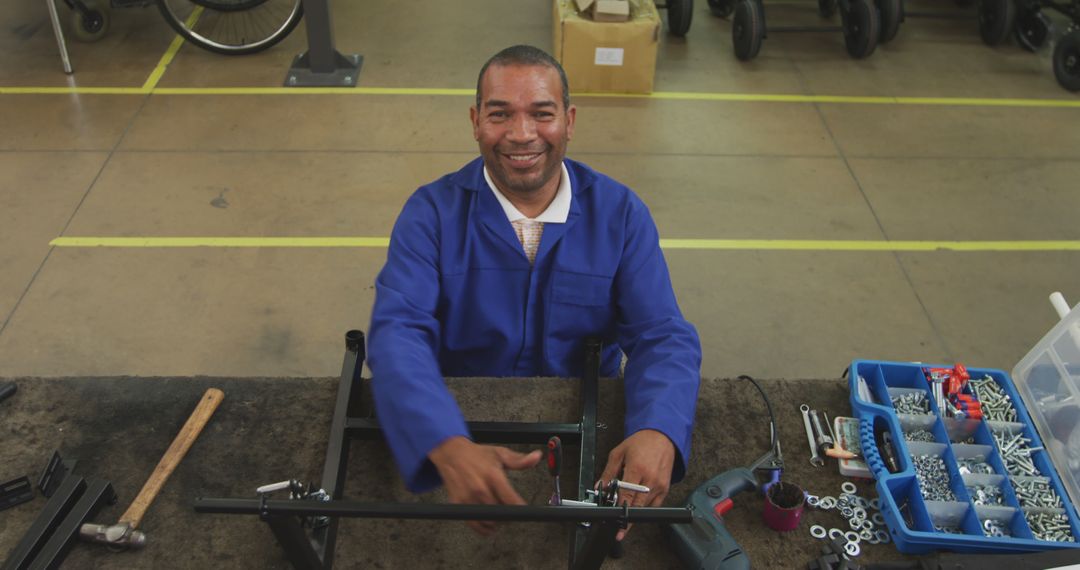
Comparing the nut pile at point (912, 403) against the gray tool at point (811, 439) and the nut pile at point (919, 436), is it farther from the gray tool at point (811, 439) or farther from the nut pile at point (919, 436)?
the gray tool at point (811, 439)

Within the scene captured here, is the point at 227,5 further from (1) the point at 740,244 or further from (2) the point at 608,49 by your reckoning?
(1) the point at 740,244

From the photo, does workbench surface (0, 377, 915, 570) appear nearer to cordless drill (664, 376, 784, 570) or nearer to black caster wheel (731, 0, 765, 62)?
cordless drill (664, 376, 784, 570)

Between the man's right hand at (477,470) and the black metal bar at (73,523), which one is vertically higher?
the man's right hand at (477,470)

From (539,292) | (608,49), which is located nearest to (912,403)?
(539,292)

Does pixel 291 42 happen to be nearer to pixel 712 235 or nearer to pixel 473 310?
pixel 712 235

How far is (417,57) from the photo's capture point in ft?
17.9

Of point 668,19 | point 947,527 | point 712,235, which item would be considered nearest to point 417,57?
point 668,19

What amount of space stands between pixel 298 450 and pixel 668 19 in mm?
4794

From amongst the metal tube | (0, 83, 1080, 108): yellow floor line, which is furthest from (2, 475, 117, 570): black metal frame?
the metal tube

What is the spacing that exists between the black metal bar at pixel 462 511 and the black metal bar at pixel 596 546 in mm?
33

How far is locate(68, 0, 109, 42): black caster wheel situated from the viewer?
5.34 m

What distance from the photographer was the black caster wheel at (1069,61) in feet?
17.3

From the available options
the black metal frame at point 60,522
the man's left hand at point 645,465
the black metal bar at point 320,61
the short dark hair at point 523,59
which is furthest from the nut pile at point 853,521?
the black metal bar at point 320,61

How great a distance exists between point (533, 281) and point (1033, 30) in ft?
17.3
